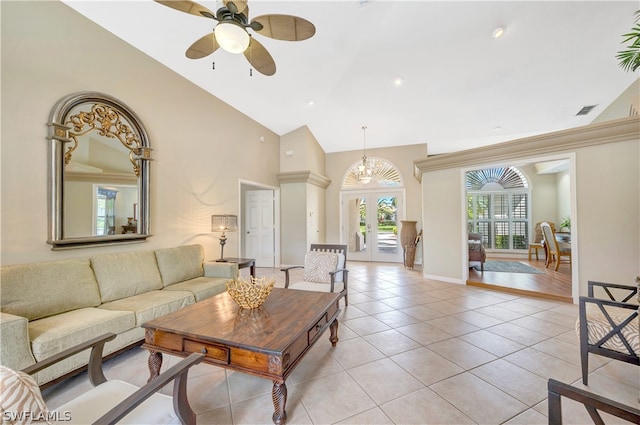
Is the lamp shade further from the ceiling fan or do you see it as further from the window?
the window

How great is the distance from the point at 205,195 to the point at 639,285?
A: 498 centimetres

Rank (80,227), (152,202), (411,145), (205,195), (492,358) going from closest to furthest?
(492,358), (80,227), (152,202), (205,195), (411,145)

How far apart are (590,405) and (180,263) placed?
3.88 m

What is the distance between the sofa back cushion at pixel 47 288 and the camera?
6.84 feet

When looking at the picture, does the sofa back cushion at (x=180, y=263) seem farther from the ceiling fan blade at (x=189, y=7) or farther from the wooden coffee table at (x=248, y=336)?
the ceiling fan blade at (x=189, y=7)

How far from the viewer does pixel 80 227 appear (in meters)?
2.79

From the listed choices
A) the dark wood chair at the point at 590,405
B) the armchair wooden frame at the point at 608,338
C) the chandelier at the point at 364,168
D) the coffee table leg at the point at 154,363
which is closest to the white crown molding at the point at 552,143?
the chandelier at the point at 364,168

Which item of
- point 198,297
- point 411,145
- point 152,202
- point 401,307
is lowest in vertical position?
point 401,307

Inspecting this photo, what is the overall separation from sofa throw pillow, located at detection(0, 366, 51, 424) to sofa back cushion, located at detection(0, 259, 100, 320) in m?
1.89

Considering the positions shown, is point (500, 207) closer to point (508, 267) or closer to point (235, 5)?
point (508, 267)

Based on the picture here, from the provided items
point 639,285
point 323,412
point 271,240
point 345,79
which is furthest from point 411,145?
point 323,412

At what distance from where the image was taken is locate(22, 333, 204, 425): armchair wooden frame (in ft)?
3.17

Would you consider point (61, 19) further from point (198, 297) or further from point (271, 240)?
point (271, 240)

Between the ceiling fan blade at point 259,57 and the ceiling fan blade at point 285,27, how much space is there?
0.68ft
